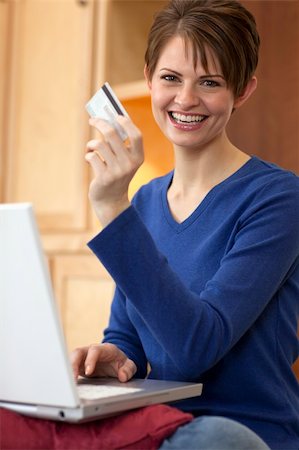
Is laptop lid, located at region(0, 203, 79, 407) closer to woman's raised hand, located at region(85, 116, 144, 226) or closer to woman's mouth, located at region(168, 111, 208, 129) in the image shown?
woman's raised hand, located at region(85, 116, 144, 226)

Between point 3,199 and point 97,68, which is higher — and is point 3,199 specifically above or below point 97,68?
below

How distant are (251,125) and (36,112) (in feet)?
3.50

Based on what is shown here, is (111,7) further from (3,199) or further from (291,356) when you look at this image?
(291,356)

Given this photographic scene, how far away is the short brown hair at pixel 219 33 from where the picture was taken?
1237mm

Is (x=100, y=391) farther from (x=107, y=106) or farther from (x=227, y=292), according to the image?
(x=107, y=106)

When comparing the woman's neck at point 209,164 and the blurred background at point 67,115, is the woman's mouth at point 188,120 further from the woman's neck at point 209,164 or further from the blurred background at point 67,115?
the blurred background at point 67,115

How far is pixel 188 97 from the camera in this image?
126cm

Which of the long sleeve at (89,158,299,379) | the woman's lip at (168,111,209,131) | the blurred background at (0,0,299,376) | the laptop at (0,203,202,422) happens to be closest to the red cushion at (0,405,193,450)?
the laptop at (0,203,202,422)

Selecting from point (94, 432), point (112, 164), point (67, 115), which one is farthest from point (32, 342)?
point (67, 115)

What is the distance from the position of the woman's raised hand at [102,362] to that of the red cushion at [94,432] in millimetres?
206

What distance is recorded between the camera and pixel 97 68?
8.27 feet

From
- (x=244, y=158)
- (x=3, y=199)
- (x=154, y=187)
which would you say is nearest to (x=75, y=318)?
(x=3, y=199)

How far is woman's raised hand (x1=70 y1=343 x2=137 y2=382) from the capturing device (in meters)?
1.21

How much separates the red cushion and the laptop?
17mm
